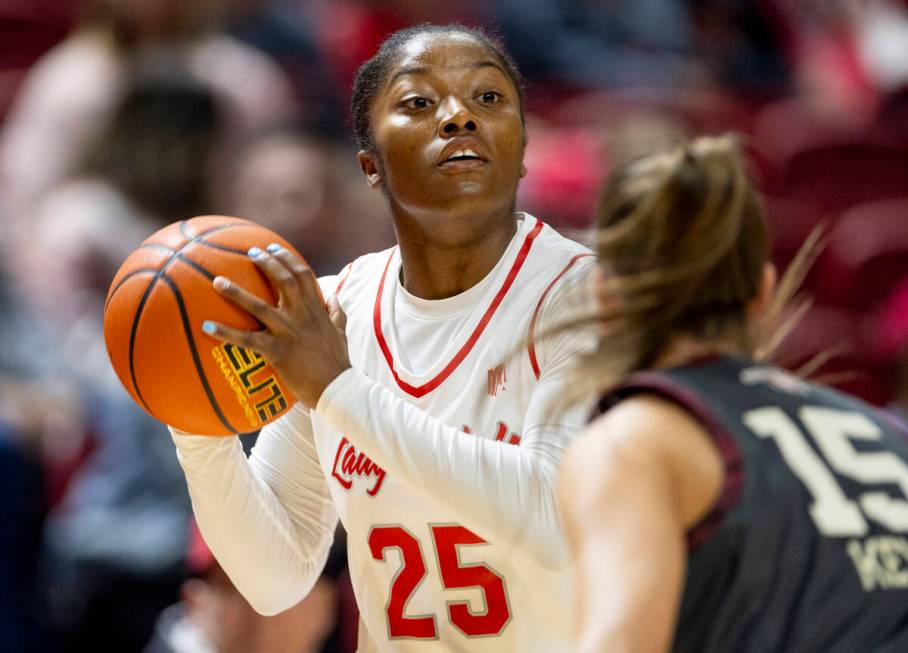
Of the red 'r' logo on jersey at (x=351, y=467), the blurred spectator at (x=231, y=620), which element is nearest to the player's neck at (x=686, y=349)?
the red 'r' logo on jersey at (x=351, y=467)

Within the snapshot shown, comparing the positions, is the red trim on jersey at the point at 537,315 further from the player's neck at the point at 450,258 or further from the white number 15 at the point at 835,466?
the white number 15 at the point at 835,466

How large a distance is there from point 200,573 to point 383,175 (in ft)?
6.09

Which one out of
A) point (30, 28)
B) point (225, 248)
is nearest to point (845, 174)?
point (30, 28)

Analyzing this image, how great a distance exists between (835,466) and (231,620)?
2587mm

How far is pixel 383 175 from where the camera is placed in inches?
129

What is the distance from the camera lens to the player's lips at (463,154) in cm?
307

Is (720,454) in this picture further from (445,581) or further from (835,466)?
(445,581)

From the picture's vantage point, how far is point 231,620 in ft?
14.7

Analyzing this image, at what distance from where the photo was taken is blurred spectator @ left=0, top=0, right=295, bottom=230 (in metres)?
6.67

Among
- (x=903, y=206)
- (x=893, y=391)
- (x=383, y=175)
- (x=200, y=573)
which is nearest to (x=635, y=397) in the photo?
(x=383, y=175)

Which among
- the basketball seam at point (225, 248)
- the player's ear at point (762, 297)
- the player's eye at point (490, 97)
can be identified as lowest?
the basketball seam at point (225, 248)

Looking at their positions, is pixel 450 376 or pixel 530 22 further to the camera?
pixel 530 22

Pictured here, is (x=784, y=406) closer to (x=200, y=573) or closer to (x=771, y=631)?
(x=771, y=631)

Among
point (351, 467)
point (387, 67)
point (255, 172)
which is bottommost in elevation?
point (255, 172)
